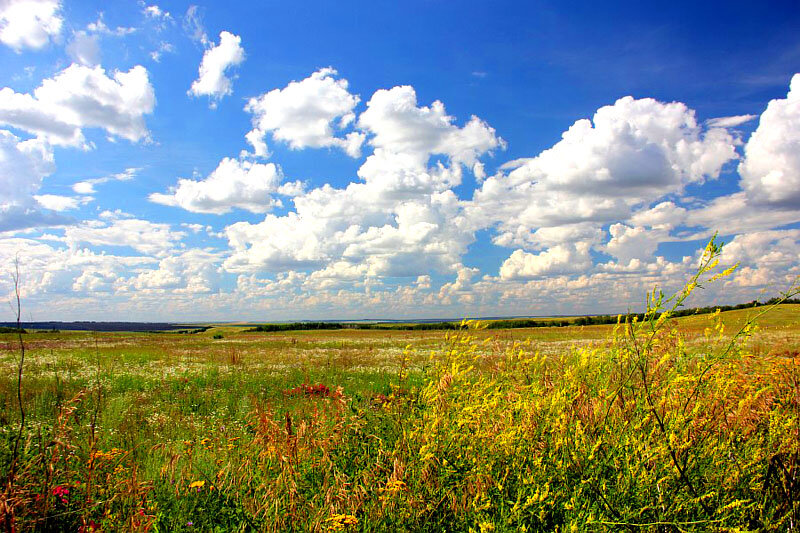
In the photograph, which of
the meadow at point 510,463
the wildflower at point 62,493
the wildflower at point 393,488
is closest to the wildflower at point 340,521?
the meadow at point 510,463

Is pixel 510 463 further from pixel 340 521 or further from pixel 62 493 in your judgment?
pixel 62 493

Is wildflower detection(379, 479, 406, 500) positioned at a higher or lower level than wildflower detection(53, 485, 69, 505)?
higher

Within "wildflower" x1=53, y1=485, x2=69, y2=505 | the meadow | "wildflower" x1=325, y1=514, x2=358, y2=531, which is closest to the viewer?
"wildflower" x1=325, y1=514, x2=358, y2=531

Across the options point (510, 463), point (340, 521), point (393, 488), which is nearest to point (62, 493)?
point (340, 521)

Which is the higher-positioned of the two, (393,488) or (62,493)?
(393,488)

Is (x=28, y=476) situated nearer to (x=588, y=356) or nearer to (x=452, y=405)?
(x=452, y=405)

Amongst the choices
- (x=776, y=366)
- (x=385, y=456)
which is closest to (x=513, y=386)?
(x=385, y=456)

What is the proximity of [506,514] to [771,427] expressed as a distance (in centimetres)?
273

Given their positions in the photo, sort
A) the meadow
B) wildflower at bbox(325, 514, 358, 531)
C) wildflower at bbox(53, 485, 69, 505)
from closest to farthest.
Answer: wildflower at bbox(325, 514, 358, 531)
the meadow
wildflower at bbox(53, 485, 69, 505)

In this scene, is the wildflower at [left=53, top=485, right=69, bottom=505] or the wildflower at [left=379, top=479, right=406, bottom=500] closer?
the wildflower at [left=379, top=479, right=406, bottom=500]

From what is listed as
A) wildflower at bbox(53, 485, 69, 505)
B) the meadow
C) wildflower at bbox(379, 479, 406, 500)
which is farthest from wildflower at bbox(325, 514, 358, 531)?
wildflower at bbox(53, 485, 69, 505)

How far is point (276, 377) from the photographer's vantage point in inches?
607

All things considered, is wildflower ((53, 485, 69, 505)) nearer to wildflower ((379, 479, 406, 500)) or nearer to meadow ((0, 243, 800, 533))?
meadow ((0, 243, 800, 533))

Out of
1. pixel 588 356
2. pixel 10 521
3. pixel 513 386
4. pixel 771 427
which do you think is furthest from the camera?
pixel 513 386
